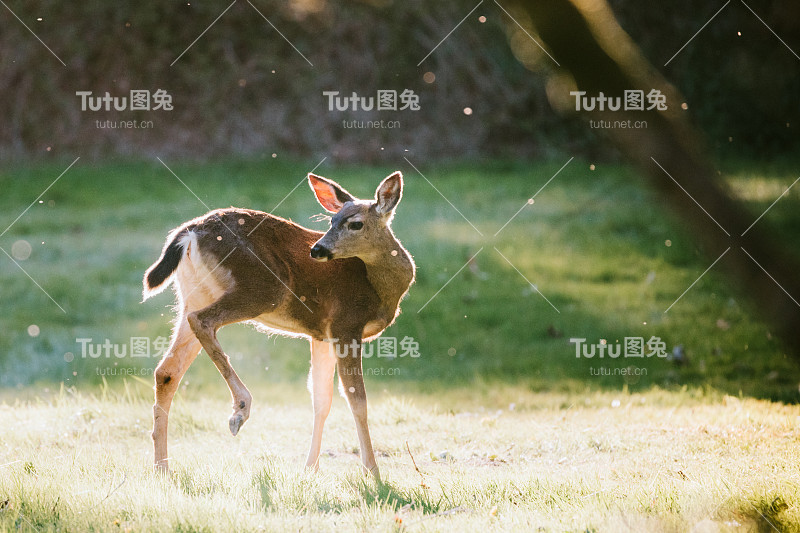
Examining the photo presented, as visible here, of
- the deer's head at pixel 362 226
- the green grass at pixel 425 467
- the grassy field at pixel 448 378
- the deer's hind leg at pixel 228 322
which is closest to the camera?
the green grass at pixel 425 467

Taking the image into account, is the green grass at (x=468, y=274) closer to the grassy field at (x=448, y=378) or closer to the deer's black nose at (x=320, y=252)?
the grassy field at (x=448, y=378)

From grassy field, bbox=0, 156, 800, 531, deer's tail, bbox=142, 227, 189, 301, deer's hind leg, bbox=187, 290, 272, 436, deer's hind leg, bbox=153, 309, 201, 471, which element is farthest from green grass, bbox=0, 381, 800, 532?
deer's tail, bbox=142, 227, 189, 301

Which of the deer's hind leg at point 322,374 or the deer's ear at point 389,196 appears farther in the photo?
the deer's hind leg at point 322,374

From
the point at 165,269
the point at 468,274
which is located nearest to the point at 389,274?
the point at 165,269

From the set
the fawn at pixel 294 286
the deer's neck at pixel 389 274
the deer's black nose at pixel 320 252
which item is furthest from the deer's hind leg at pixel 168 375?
the deer's neck at pixel 389 274

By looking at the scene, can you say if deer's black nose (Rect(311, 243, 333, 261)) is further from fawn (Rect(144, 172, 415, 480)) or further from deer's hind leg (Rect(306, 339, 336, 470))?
deer's hind leg (Rect(306, 339, 336, 470))

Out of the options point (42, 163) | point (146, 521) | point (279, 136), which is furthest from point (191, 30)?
point (146, 521)

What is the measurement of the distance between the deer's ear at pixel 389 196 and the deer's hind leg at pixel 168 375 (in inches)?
56.3

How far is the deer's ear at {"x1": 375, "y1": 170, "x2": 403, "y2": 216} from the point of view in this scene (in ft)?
18.9

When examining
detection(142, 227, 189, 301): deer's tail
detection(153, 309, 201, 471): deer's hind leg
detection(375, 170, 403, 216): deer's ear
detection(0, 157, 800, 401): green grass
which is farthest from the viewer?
detection(0, 157, 800, 401): green grass

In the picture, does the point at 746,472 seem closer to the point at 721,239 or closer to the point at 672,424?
the point at 672,424

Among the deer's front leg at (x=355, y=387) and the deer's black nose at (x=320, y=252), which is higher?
the deer's black nose at (x=320, y=252)

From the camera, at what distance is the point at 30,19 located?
15758 mm

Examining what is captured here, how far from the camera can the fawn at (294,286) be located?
5.38 m
